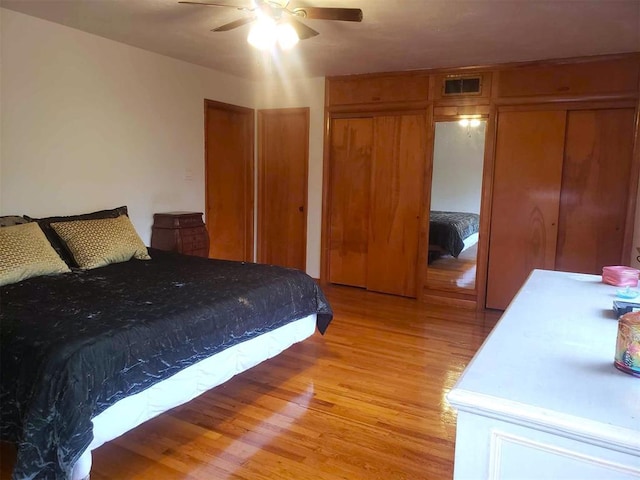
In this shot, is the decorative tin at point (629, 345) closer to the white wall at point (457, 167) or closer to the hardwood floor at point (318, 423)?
the hardwood floor at point (318, 423)

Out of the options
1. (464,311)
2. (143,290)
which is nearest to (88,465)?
(143,290)

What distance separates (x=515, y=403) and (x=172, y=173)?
423cm

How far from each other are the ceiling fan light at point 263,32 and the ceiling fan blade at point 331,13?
160 millimetres

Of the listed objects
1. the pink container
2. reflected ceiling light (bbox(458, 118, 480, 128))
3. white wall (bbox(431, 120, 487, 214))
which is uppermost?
Result: reflected ceiling light (bbox(458, 118, 480, 128))

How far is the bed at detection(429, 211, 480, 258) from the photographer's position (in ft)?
15.1

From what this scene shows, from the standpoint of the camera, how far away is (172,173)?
4.62 meters

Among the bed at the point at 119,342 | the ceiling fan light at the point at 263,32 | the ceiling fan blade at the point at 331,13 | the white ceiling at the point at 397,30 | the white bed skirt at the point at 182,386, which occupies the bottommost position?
the white bed skirt at the point at 182,386

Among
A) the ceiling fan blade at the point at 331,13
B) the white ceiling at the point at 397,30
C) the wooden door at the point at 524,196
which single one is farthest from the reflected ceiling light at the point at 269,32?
the wooden door at the point at 524,196

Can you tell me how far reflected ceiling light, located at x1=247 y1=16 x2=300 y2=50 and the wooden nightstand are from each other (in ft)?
6.75

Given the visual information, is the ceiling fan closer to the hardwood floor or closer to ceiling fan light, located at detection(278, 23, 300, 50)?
ceiling fan light, located at detection(278, 23, 300, 50)

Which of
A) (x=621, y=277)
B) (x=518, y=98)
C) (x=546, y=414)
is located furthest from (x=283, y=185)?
(x=546, y=414)

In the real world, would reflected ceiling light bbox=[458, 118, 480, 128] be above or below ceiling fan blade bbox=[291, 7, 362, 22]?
below

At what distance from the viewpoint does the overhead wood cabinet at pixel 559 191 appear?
4.02m

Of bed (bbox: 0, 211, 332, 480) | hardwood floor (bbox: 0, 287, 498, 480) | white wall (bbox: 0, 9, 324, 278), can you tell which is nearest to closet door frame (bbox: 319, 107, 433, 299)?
white wall (bbox: 0, 9, 324, 278)
